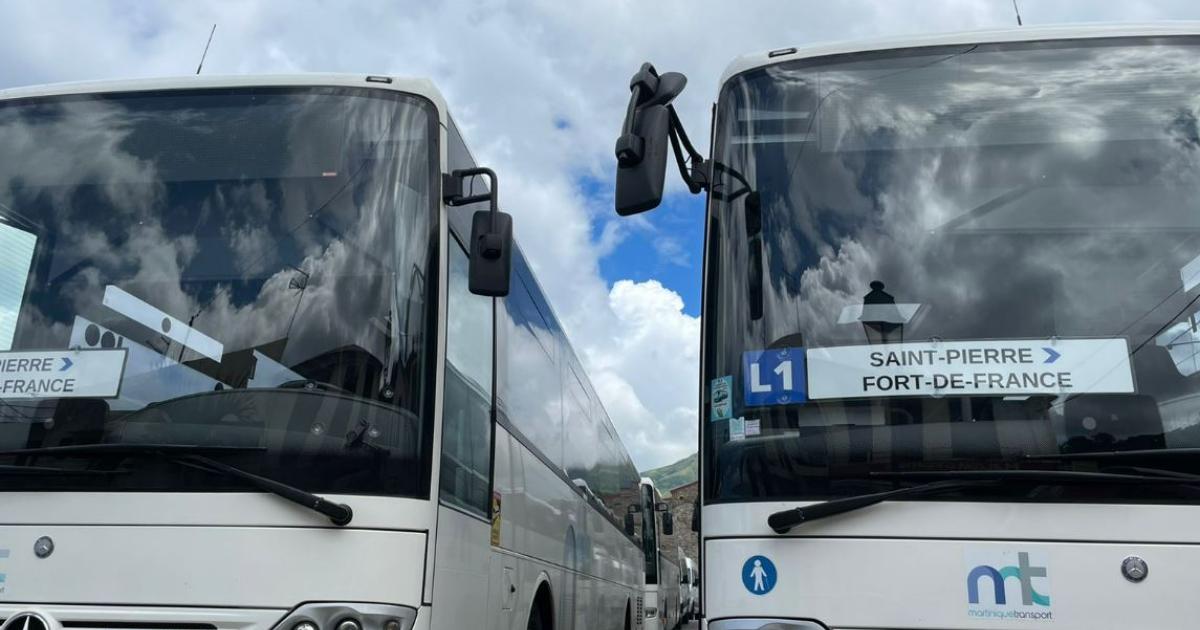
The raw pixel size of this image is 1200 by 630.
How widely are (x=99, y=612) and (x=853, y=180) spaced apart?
3.17 metres

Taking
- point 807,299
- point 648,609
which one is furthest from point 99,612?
point 648,609

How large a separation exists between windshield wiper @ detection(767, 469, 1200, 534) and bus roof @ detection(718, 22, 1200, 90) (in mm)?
1838

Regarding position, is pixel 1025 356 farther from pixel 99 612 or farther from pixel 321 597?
pixel 99 612

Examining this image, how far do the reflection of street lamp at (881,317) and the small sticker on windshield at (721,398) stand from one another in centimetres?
51

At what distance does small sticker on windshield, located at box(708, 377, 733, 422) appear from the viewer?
3697 mm

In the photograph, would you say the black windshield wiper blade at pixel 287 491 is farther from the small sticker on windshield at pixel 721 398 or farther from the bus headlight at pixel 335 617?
the small sticker on windshield at pixel 721 398

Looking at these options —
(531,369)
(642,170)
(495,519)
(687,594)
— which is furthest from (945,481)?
(687,594)

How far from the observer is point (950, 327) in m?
3.55

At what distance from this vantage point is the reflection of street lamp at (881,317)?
11.7 ft

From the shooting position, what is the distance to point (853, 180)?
3.91m

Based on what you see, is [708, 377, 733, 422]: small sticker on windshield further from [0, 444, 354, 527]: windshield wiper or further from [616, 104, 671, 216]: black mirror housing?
[0, 444, 354, 527]: windshield wiper

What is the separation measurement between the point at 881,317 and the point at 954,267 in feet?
1.06

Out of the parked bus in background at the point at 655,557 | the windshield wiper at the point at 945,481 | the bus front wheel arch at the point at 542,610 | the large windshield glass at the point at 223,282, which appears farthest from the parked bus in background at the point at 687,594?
the windshield wiper at the point at 945,481

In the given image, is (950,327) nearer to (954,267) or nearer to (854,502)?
(954,267)
